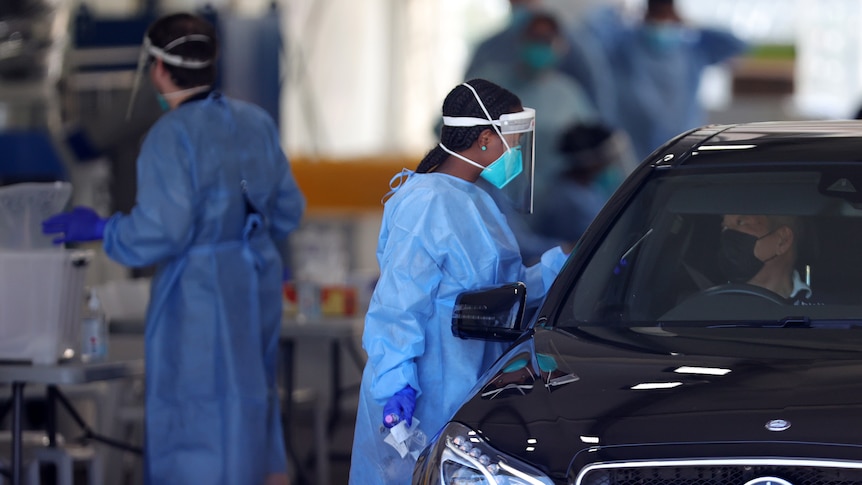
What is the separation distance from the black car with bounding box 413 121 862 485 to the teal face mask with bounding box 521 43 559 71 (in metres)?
4.72

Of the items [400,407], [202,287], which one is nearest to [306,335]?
[202,287]

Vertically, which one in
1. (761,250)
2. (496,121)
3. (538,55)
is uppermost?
(538,55)

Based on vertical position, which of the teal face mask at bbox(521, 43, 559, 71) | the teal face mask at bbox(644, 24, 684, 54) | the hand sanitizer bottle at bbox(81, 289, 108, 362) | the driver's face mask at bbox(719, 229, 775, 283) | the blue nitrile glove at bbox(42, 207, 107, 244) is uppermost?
the teal face mask at bbox(644, 24, 684, 54)

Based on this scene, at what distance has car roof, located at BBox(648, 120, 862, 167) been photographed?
3.37m

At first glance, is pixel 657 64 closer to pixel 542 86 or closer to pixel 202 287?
pixel 542 86

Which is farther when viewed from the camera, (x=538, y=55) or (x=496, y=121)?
(x=538, y=55)

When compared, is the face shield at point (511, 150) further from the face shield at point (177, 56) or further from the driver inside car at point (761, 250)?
the face shield at point (177, 56)

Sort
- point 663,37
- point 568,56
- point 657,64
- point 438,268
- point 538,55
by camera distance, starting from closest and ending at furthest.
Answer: point 438,268 → point 538,55 → point 568,56 → point 663,37 → point 657,64

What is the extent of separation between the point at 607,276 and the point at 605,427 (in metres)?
0.87

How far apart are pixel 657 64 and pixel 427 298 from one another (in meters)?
6.39

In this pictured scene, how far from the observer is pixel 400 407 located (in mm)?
3242

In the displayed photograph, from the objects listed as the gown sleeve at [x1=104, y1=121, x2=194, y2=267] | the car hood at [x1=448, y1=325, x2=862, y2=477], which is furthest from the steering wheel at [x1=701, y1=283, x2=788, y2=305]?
the gown sleeve at [x1=104, y1=121, x2=194, y2=267]

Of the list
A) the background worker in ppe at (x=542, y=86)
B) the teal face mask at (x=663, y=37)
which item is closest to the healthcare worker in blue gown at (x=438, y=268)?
the background worker in ppe at (x=542, y=86)

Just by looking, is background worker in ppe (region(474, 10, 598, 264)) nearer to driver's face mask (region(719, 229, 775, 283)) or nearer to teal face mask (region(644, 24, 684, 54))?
teal face mask (region(644, 24, 684, 54))
